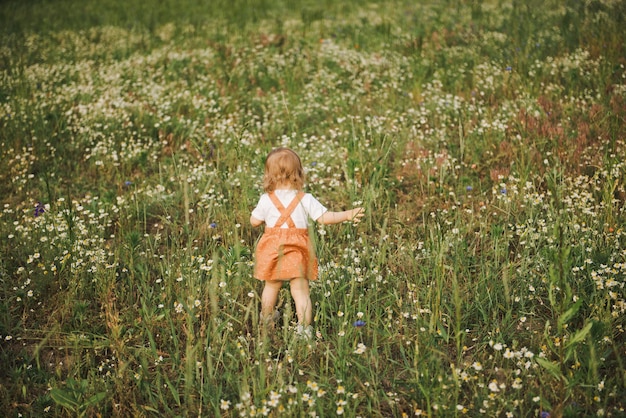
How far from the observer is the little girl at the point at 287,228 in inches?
150

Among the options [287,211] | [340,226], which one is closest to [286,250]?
[287,211]

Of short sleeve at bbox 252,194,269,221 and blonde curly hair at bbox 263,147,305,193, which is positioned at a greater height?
blonde curly hair at bbox 263,147,305,193

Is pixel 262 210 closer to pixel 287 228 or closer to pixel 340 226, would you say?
pixel 287 228

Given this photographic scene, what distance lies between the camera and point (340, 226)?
486cm

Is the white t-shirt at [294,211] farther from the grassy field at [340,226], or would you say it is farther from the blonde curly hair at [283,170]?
the grassy field at [340,226]

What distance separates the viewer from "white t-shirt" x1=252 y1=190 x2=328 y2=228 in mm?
3928

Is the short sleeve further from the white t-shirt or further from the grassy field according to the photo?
the grassy field

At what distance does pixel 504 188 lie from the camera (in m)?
4.86

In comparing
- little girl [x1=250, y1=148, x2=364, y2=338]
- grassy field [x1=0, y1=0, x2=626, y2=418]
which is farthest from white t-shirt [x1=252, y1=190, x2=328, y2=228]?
grassy field [x1=0, y1=0, x2=626, y2=418]

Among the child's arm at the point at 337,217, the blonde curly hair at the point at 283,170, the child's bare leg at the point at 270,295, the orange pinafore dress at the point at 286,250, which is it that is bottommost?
the child's bare leg at the point at 270,295

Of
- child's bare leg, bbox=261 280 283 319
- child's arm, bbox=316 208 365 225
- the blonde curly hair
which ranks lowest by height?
child's bare leg, bbox=261 280 283 319

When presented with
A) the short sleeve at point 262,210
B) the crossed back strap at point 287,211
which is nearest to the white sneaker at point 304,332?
the crossed back strap at point 287,211

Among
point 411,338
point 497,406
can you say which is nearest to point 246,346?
point 411,338

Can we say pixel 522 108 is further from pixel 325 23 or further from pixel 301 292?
pixel 325 23
